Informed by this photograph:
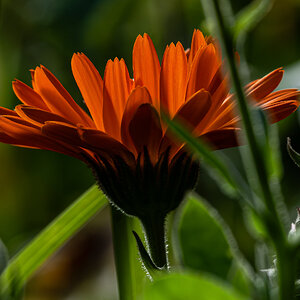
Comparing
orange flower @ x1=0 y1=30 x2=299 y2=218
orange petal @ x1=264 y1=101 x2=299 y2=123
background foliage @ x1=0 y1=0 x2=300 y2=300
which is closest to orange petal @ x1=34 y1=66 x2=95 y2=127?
orange flower @ x1=0 y1=30 x2=299 y2=218

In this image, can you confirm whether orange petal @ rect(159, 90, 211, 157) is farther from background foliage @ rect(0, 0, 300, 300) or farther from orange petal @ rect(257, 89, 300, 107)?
background foliage @ rect(0, 0, 300, 300)

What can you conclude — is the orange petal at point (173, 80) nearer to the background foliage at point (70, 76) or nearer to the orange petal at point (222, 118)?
the orange petal at point (222, 118)

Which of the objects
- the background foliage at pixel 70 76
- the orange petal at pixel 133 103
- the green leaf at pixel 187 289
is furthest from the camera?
the background foliage at pixel 70 76

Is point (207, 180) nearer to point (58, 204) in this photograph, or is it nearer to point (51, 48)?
point (58, 204)

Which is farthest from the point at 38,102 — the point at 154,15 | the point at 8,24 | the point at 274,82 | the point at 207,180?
the point at 8,24

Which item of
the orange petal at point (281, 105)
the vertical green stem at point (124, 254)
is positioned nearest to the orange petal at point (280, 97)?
the orange petal at point (281, 105)

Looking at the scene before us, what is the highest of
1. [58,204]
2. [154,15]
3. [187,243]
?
[154,15]

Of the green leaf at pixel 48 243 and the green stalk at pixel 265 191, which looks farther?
the green leaf at pixel 48 243

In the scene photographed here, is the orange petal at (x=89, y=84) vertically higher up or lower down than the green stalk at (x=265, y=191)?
higher up
